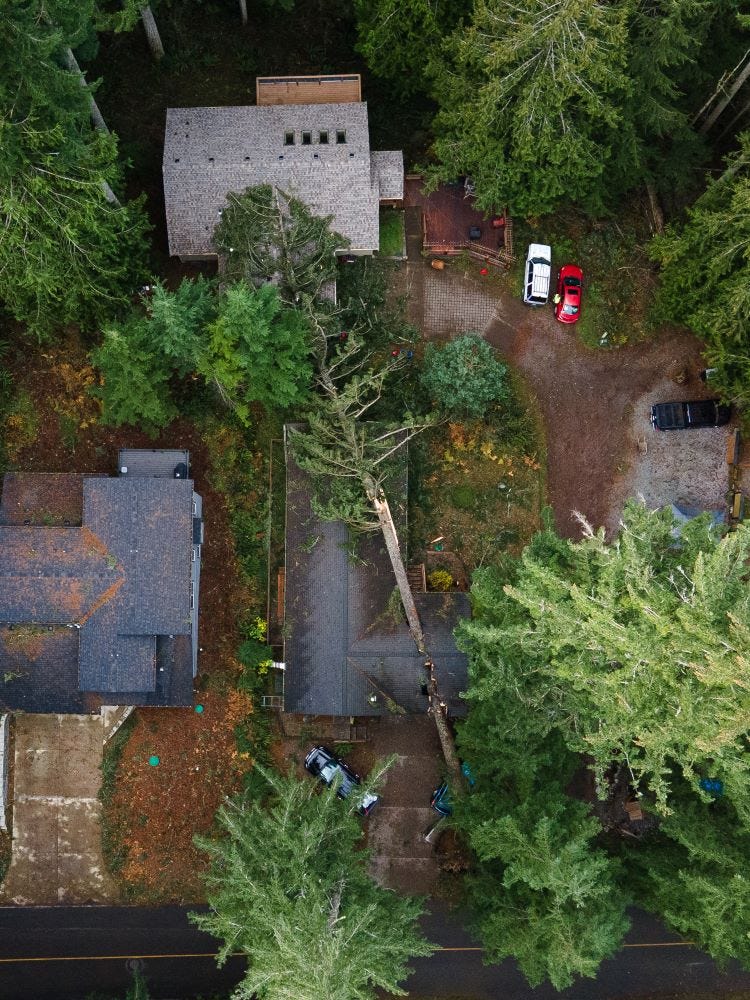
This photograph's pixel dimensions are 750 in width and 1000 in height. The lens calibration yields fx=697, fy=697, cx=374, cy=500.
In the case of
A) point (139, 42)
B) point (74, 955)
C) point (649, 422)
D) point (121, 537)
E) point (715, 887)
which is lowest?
point (74, 955)

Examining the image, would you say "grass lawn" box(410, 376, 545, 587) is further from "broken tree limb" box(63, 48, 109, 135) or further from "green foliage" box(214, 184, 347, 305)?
"broken tree limb" box(63, 48, 109, 135)

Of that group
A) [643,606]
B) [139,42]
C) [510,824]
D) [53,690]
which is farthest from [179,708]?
[139,42]

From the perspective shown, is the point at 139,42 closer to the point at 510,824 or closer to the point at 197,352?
the point at 197,352

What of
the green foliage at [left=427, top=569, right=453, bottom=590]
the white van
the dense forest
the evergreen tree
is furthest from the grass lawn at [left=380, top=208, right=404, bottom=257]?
the green foliage at [left=427, top=569, right=453, bottom=590]

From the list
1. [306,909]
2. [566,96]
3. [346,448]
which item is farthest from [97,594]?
[566,96]

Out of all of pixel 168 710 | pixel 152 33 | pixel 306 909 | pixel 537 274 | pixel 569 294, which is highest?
pixel 152 33

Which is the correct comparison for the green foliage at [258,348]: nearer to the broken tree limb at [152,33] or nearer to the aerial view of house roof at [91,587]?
the aerial view of house roof at [91,587]

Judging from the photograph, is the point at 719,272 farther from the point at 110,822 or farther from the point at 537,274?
the point at 110,822
